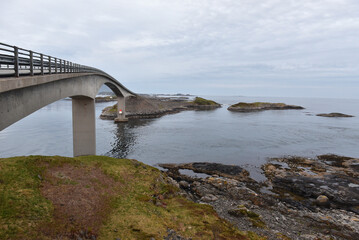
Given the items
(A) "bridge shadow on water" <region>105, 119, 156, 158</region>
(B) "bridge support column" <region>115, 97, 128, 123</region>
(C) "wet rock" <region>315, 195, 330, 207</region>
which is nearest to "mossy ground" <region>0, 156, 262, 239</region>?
(C) "wet rock" <region>315, 195, 330, 207</region>

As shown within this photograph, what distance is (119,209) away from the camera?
13852 millimetres

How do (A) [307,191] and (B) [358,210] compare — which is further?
(A) [307,191]

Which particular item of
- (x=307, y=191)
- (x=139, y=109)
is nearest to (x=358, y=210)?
(x=307, y=191)

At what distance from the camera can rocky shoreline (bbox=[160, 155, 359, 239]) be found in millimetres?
15039

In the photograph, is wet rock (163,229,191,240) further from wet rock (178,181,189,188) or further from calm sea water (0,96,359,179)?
calm sea water (0,96,359,179)

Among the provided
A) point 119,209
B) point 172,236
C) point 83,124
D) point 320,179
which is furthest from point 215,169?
point 83,124

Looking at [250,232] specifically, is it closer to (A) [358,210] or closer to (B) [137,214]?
(B) [137,214]

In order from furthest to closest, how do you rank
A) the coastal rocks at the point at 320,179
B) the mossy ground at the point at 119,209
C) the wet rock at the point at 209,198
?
the coastal rocks at the point at 320,179 → the wet rock at the point at 209,198 → the mossy ground at the point at 119,209

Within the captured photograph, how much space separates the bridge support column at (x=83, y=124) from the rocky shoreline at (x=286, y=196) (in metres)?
13.0

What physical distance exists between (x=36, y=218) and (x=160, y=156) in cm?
2450

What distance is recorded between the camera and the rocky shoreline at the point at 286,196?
1504cm

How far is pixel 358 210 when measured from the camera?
1902 centimetres

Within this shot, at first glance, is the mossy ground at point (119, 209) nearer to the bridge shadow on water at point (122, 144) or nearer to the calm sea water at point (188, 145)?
the calm sea water at point (188, 145)

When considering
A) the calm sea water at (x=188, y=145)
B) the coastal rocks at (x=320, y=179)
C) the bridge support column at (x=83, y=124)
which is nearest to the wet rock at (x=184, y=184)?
the calm sea water at (x=188, y=145)
